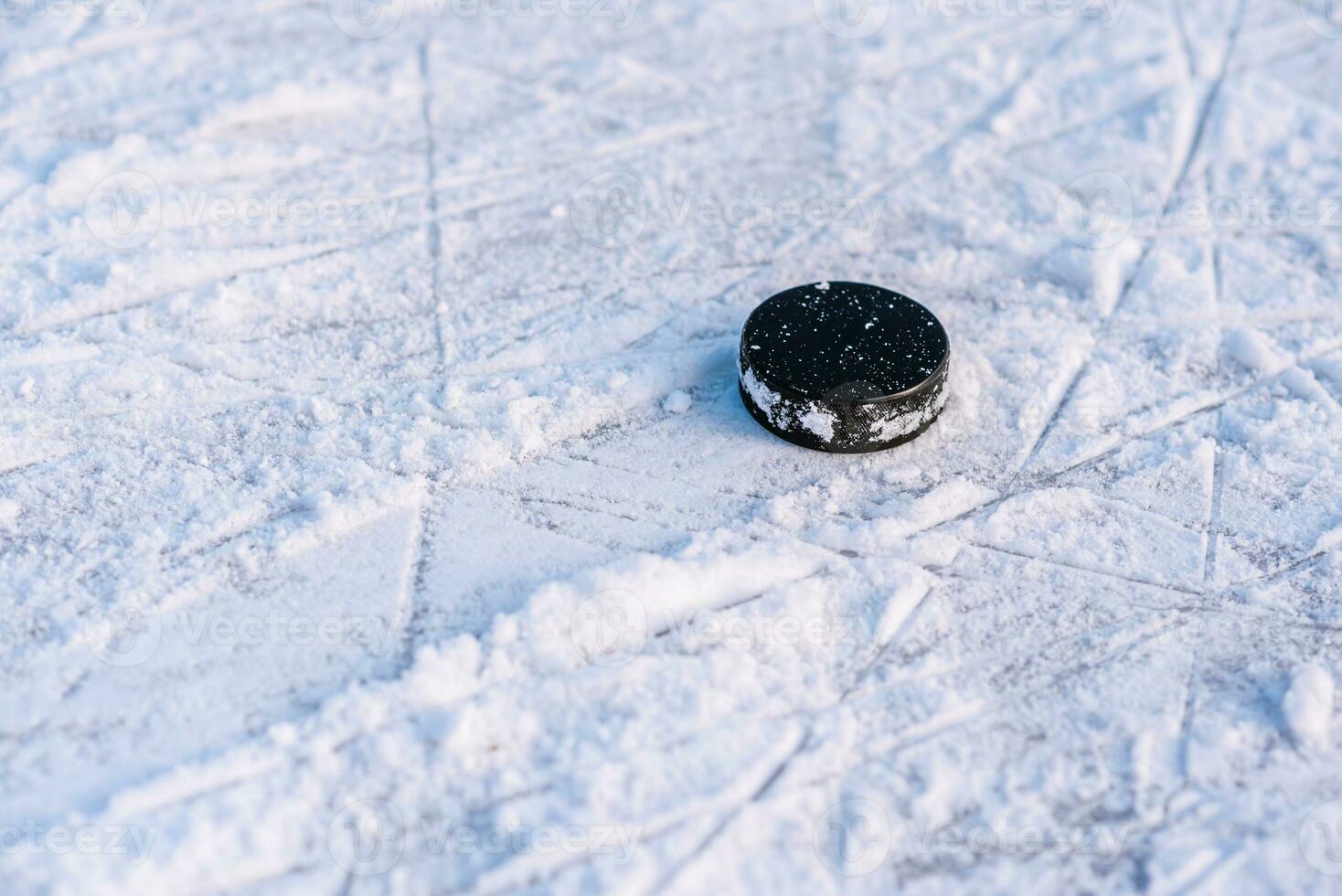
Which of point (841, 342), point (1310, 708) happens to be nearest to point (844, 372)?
point (841, 342)

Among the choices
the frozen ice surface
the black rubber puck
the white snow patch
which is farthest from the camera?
the black rubber puck

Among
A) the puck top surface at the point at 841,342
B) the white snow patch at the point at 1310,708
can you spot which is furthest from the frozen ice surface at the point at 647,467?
the puck top surface at the point at 841,342

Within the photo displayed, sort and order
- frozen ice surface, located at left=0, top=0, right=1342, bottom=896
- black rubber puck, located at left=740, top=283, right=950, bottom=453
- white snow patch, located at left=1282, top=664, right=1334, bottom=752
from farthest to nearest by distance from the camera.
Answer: black rubber puck, located at left=740, top=283, right=950, bottom=453
white snow patch, located at left=1282, top=664, right=1334, bottom=752
frozen ice surface, located at left=0, top=0, right=1342, bottom=896

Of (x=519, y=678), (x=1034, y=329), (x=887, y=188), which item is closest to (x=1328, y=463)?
(x=1034, y=329)

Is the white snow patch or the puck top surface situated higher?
the puck top surface

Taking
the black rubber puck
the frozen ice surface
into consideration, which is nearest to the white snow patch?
the frozen ice surface

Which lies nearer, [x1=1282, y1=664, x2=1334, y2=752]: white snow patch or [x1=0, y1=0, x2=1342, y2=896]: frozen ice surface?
[x1=0, y1=0, x2=1342, y2=896]: frozen ice surface

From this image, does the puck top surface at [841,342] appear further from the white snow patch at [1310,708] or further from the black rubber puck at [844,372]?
the white snow patch at [1310,708]

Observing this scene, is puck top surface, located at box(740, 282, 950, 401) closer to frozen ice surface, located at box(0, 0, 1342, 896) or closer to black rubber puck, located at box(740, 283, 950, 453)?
black rubber puck, located at box(740, 283, 950, 453)
